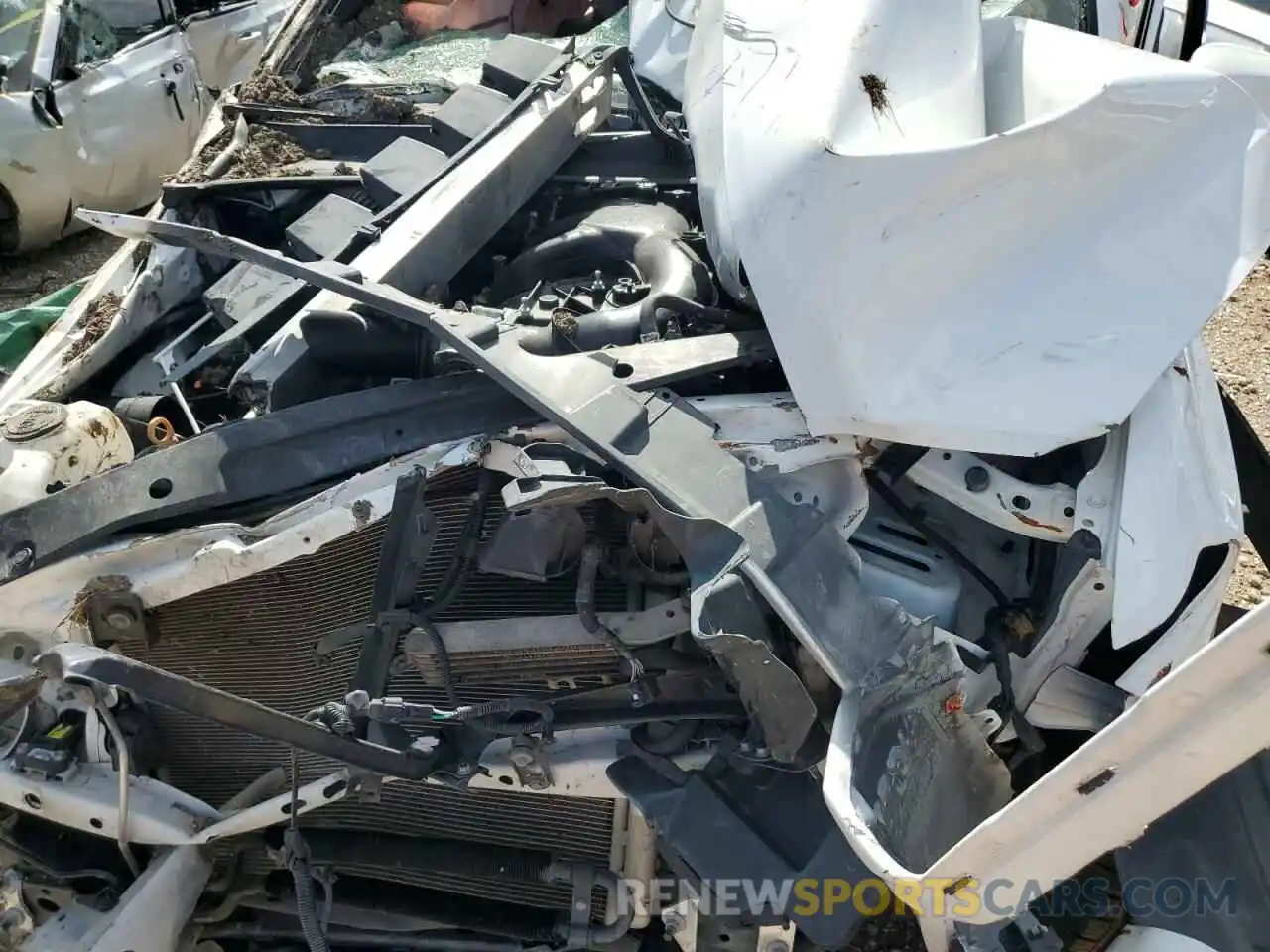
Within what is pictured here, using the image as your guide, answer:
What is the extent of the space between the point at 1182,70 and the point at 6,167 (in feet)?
16.2

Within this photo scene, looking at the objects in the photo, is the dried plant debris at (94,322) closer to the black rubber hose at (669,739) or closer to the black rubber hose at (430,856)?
the black rubber hose at (430,856)

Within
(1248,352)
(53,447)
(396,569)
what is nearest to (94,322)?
(53,447)

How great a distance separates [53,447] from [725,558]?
53.4 inches

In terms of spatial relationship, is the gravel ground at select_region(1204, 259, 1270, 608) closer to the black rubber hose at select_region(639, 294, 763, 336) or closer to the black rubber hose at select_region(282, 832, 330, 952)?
the black rubber hose at select_region(639, 294, 763, 336)

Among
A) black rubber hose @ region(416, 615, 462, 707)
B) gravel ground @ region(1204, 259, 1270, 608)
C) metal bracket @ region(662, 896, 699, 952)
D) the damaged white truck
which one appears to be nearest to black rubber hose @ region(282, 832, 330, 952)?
the damaged white truck

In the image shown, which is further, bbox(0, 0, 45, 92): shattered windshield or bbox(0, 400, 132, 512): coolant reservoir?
bbox(0, 0, 45, 92): shattered windshield

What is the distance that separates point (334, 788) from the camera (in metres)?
2.08

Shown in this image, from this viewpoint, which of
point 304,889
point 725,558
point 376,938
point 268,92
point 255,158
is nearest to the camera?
point 725,558

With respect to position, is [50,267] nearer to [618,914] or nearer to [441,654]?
[441,654]

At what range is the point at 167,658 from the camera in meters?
2.24

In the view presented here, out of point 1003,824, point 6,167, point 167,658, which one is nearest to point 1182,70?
point 1003,824

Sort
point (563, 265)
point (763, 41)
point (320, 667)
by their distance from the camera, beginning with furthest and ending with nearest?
point (563, 265)
point (763, 41)
point (320, 667)

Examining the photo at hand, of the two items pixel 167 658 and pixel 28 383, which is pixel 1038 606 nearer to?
pixel 167 658

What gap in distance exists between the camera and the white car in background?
16.7 feet
